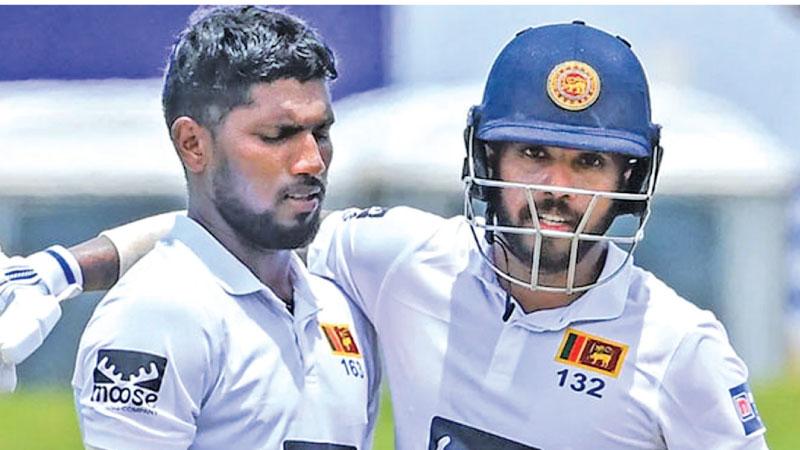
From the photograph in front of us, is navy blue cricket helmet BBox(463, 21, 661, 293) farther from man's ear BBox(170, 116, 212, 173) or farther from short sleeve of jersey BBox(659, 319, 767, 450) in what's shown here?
man's ear BBox(170, 116, 212, 173)

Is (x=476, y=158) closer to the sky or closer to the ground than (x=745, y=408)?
closer to the sky

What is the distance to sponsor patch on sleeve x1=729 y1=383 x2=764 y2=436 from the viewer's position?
10.8 ft

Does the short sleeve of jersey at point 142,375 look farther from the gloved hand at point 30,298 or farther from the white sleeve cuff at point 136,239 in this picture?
the white sleeve cuff at point 136,239

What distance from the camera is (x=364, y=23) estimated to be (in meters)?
10.5

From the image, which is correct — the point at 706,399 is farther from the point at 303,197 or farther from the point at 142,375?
the point at 142,375

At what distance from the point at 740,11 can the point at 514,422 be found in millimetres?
7624

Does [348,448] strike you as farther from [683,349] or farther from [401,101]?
[401,101]

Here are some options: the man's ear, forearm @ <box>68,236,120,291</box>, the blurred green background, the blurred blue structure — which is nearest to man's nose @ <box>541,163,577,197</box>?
the man's ear

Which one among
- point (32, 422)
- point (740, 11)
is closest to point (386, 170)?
point (740, 11)

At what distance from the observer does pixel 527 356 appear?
134 inches

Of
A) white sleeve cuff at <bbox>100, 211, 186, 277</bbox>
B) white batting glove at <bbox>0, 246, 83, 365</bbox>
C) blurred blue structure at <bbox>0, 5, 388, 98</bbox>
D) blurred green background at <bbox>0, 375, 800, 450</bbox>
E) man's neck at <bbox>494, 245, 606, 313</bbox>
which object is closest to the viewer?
white batting glove at <bbox>0, 246, 83, 365</bbox>

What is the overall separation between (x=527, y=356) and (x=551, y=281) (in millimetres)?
136

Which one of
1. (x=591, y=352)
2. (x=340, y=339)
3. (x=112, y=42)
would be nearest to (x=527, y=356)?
(x=591, y=352)

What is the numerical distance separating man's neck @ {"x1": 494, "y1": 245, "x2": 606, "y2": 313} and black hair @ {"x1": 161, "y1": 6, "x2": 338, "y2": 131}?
18.9 inches
